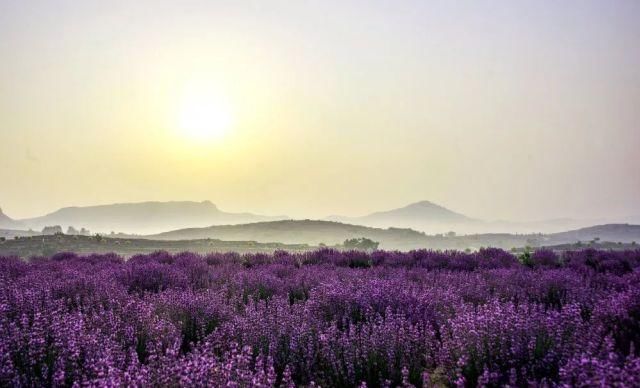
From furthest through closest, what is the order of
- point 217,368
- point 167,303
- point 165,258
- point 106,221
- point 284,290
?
point 106,221 → point 165,258 → point 284,290 → point 167,303 → point 217,368

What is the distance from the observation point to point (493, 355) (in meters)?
2.96

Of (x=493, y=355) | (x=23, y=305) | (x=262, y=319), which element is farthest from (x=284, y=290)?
(x=493, y=355)

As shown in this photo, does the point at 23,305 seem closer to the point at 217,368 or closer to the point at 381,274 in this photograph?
the point at 217,368

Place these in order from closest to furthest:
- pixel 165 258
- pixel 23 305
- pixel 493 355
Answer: pixel 493 355 → pixel 23 305 → pixel 165 258

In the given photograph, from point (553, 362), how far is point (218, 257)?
8.25 metres

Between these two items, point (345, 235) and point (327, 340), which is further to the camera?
point (345, 235)

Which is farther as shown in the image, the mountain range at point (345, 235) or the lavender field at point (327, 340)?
the mountain range at point (345, 235)

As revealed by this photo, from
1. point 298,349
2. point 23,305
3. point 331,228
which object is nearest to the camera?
point 298,349

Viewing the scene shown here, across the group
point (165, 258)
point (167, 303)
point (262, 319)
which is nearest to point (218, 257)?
point (165, 258)

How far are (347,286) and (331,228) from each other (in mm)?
54998

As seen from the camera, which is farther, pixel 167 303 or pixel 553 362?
pixel 167 303

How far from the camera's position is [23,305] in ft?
13.2

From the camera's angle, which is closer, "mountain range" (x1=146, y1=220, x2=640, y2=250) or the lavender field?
the lavender field

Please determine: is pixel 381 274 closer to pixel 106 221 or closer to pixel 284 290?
pixel 284 290
